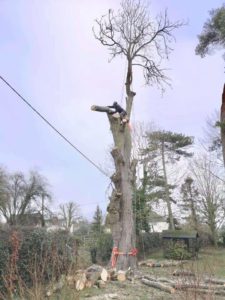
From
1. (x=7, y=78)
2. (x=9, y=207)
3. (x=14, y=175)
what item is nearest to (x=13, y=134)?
(x=7, y=78)

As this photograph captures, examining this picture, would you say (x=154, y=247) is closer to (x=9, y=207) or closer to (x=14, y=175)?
(x=9, y=207)

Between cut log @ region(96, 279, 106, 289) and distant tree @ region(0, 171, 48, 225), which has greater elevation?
distant tree @ region(0, 171, 48, 225)

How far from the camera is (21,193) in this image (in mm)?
40375

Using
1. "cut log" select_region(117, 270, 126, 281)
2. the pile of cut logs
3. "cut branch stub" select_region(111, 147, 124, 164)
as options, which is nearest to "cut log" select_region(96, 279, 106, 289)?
the pile of cut logs

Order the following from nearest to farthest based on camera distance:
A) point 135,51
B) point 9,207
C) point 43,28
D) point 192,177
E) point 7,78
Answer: point 7,78 < point 43,28 < point 135,51 < point 192,177 < point 9,207

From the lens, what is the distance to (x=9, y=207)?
37.3 meters

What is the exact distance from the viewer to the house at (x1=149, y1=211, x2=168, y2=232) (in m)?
27.8

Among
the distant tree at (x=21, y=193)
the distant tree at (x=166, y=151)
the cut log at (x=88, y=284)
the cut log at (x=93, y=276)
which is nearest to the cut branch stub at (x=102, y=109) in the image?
the cut log at (x=93, y=276)

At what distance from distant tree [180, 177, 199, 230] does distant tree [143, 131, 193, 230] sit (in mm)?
1029

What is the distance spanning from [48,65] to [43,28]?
Answer: 97cm

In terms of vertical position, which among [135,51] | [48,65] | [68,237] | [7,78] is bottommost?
[68,237]

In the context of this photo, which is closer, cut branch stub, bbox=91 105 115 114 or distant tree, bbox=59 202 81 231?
cut branch stub, bbox=91 105 115 114

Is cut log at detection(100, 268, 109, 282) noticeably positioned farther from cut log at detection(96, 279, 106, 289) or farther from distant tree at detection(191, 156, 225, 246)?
distant tree at detection(191, 156, 225, 246)

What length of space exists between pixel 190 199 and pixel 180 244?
11.0m
